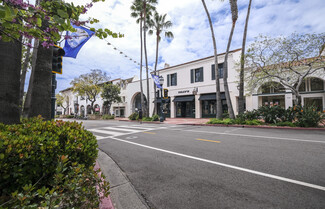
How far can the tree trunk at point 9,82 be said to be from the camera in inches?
152

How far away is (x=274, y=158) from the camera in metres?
4.35

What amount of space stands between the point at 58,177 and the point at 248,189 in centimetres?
299

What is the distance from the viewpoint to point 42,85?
491 centimetres

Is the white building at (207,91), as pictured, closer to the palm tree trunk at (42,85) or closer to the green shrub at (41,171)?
the palm tree trunk at (42,85)

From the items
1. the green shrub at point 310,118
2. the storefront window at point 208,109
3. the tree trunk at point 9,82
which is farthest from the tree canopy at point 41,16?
the storefront window at point 208,109

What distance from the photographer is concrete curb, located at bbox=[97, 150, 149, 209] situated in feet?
8.21

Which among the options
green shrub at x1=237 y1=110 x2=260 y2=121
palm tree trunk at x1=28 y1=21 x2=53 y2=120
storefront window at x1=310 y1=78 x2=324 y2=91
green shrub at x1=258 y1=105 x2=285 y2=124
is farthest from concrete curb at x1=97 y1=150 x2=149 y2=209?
storefront window at x1=310 y1=78 x2=324 y2=91

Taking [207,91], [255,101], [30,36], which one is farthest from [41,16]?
[207,91]

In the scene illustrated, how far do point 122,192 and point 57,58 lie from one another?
458 centimetres

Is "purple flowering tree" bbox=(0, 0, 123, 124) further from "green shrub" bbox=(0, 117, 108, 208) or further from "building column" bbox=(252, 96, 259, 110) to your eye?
"building column" bbox=(252, 96, 259, 110)

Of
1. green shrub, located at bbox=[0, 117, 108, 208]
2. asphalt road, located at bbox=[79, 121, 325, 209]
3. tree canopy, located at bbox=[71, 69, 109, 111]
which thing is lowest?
asphalt road, located at bbox=[79, 121, 325, 209]

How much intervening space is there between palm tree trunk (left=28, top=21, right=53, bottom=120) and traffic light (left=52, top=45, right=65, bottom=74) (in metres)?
0.16

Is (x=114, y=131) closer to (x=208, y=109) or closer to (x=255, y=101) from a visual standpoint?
(x=208, y=109)

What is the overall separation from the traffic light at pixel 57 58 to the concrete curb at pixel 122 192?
3.49m
